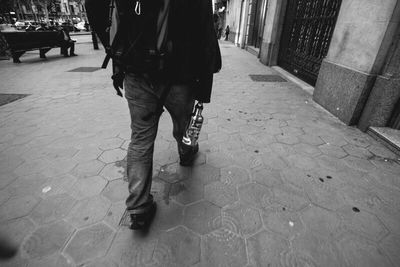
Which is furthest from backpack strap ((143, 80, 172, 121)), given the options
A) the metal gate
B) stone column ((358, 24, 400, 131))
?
the metal gate

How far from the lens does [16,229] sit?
177 cm

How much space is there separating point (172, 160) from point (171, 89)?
131 centimetres

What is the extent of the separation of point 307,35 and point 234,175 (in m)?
5.69

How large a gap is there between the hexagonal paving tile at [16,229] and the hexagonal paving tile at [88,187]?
1.34ft

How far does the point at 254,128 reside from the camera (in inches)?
139

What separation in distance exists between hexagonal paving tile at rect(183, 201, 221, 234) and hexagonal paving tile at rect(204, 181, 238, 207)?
0.07 metres

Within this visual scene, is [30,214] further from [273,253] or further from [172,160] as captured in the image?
[273,253]

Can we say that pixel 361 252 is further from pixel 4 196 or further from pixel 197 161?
pixel 4 196

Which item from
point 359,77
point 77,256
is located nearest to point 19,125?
point 77,256

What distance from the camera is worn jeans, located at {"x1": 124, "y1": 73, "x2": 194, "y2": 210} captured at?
1.50 meters

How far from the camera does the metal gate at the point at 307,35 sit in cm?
527

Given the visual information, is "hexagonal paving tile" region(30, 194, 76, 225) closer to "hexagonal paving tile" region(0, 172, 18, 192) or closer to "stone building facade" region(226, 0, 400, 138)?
"hexagonal paving tile" region(0, 172, 18, 192)

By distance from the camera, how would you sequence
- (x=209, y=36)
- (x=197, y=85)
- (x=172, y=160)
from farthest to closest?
(x=172, y=160) → (x=197, y=85) → (x=209, y=36)

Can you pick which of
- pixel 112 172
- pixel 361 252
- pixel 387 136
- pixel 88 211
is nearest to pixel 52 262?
pixel 88 211
